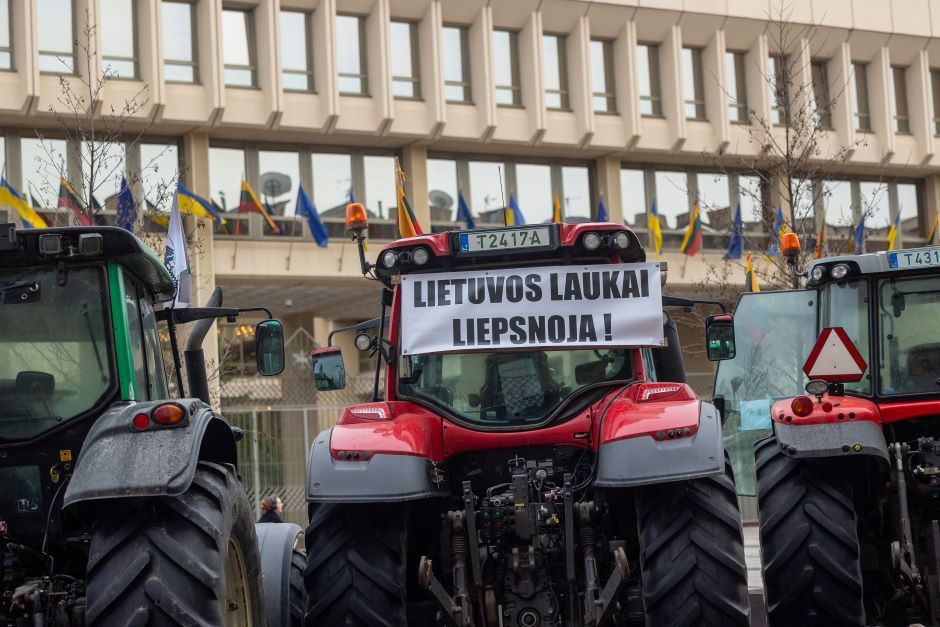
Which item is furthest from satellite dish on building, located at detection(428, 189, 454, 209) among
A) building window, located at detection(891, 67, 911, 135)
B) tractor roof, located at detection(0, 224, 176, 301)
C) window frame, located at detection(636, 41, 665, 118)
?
tractor roof, located at detection(0, 224, 176, 301)

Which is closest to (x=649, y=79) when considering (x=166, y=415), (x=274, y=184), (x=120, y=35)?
(x=274, y=184)

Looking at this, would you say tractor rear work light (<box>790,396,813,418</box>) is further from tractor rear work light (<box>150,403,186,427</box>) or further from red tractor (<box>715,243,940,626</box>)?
tractor rear work light (<box>150,403,186,427</box>)

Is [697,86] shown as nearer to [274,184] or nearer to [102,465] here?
[274,184]

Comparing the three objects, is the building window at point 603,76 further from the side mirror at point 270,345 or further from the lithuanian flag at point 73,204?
the side mirror at point 270,345

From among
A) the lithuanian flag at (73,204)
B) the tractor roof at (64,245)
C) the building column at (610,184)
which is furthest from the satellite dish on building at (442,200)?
the tractor roof at (64,245)

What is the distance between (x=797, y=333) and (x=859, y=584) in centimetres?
724

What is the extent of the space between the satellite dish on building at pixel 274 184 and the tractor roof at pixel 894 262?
801 inches

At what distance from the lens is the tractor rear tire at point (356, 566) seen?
777cm

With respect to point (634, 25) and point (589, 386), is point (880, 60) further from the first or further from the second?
point (589, 386)

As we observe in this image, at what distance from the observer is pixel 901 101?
36000 millimetres

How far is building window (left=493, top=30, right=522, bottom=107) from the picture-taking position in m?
30.9

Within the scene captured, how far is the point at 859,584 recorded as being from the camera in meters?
8.13

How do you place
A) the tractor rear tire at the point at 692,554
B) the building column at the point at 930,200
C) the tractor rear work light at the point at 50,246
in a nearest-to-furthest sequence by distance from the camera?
the tractor rear work light at the point at 50,246 → the tractor rear tire at the point at 692,554 → the building column at the point at 930,200

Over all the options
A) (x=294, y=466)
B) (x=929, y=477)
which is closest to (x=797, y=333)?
(x=929, y=477)
